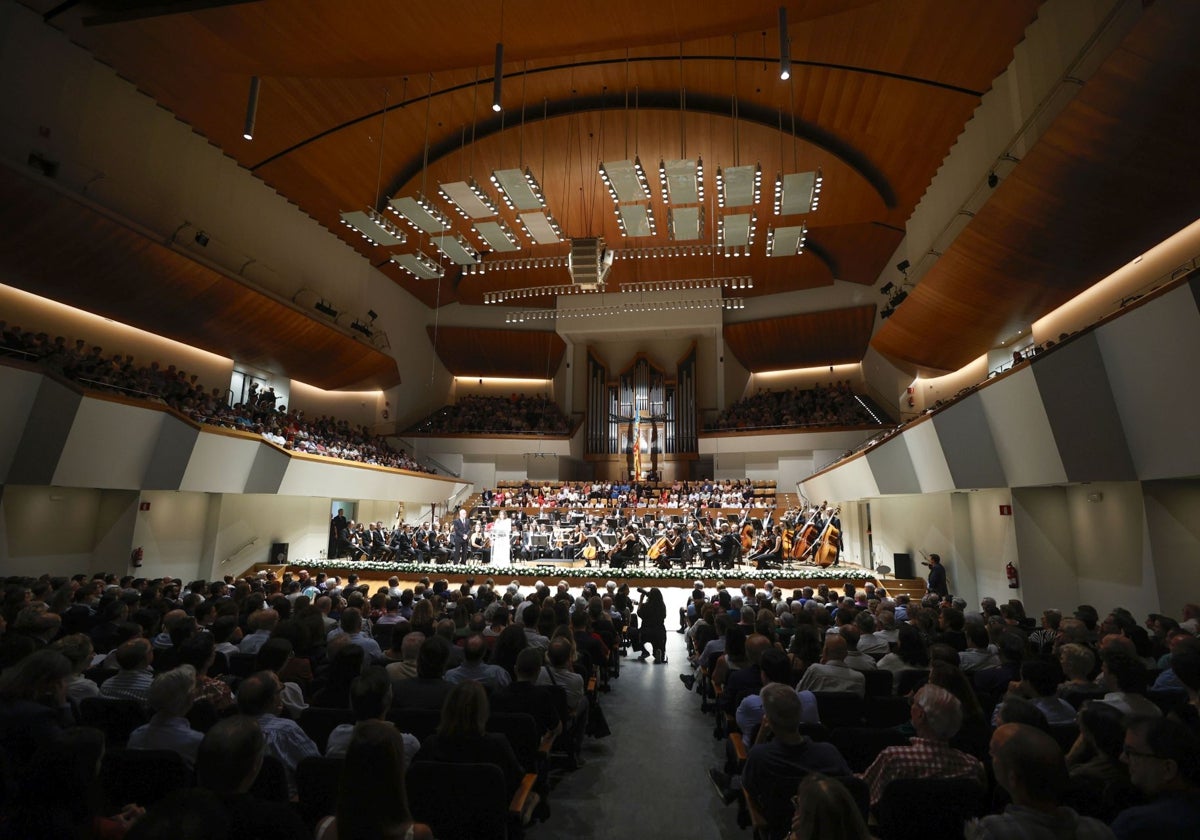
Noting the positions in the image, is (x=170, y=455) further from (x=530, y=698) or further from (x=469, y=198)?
(x=530, y=698)

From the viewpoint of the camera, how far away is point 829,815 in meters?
1.41

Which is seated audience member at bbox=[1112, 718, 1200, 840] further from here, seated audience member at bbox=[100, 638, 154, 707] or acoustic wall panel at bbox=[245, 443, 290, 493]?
acoustic wall panel at bbox=[245, 443, 290, 493]

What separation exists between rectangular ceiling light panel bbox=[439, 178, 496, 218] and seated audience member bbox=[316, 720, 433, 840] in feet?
31.9

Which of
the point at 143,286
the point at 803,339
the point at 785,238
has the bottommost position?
the point at 143,286

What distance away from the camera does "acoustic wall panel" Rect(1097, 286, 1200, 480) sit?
5293 millimetres

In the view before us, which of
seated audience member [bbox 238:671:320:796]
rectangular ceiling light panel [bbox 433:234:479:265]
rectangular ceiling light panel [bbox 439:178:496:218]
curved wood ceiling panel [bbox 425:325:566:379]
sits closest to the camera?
seated audience member [bbox 238:671:320:796]

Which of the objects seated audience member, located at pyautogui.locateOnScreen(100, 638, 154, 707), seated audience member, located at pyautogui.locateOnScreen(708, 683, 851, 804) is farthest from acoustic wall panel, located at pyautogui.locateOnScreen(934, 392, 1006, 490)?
seated audience member, located at pyautogui.locateOnScreen(100, 638, 154, 707)

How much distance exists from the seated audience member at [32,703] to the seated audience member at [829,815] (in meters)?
2.56

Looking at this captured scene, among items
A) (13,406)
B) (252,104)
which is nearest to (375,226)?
(252,104)

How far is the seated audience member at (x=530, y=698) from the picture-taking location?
3426 millimetres

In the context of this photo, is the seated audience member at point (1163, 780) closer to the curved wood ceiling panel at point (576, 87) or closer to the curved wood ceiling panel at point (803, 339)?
the curved wood ceiling panel at point (576, 87)

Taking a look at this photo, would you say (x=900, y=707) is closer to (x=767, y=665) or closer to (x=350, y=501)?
(x=767, y=665)

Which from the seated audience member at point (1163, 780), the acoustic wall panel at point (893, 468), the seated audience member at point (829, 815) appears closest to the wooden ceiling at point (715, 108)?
the acoustic wall panel at point (893, 468)

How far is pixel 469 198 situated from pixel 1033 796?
35.3 feet
